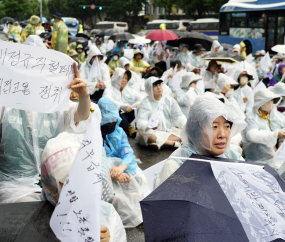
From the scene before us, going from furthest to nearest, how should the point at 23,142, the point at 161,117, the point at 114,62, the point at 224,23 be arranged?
the point at 224,23
the point at 114,62
the point at 161,117
the point at 23,142

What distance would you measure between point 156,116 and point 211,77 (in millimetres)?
3633

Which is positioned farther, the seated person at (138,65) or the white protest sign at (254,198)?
the seated person at (138,65)

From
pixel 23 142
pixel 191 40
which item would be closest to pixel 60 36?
pixel 23 142

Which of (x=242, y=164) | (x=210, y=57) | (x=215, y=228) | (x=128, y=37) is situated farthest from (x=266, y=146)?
(x=128, y=37)

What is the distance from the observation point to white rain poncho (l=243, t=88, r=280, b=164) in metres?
5.00

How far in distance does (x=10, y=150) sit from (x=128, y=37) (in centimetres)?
1310

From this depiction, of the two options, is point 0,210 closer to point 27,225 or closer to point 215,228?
point 27,225

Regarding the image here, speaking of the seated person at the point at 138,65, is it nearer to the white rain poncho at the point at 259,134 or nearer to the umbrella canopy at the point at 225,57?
the umbrella canopy at the point at 225,57

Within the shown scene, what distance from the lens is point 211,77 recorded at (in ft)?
32.1

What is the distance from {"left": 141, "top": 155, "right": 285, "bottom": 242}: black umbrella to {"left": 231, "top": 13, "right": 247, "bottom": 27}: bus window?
18545 mm

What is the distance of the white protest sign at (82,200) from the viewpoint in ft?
5.65

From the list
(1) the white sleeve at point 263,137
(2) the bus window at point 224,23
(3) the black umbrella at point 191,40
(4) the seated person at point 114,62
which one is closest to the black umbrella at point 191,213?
(1) the white sleeve at point 263,137

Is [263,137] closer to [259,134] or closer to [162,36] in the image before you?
[259,134]

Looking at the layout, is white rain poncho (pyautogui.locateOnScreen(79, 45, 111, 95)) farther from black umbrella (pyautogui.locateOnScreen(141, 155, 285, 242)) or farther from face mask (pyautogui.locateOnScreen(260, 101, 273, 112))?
black umbrella (pyautogui.locateOnScreen(141, 155, 285, 242))
